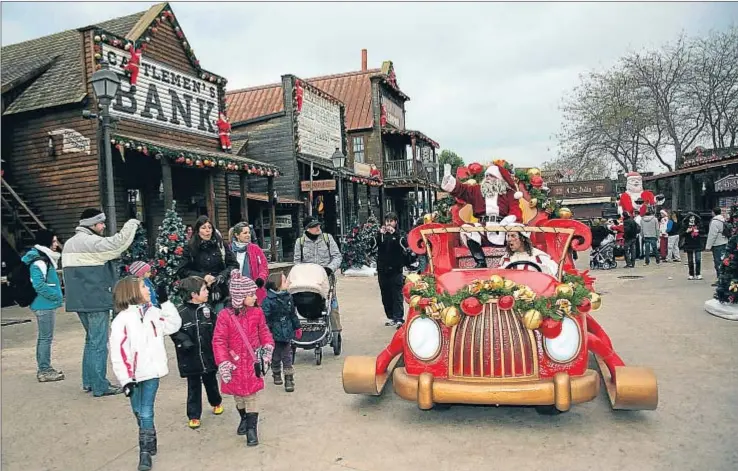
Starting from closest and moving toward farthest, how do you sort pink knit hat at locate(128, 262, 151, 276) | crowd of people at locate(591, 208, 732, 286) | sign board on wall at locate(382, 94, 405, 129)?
pink knit hat at locate(128, 262, 151, 276) → crowd of people at locate(591, 208, 732, 286) → sign board on wall at locate(382, 94, 405, 129)

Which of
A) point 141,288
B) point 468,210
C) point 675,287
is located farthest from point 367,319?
point 675,287

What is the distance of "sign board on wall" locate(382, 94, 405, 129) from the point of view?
31.7 meters

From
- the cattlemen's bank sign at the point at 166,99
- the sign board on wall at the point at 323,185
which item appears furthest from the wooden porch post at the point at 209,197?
the sign board on wall at the point at 323,185

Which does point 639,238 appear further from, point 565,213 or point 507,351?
point 507,351

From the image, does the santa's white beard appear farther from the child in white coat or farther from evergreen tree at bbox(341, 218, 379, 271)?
evergreen tree at bbox(341, 218, 379, 271)

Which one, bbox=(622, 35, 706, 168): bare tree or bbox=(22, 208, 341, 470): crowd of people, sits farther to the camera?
bbox=(622, 35, 706, 168): bare tree

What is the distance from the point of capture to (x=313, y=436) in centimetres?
446

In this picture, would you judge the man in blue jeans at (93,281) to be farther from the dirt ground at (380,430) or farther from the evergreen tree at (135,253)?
the evergreen tree at (135,253)

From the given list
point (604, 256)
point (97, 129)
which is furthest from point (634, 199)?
point (97, 129)

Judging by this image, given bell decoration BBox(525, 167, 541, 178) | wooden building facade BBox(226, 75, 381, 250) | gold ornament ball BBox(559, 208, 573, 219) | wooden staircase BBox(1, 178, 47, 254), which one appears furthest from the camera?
wooden building facade BBox(226, 75, 381, 250)

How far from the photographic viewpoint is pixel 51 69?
16.3m

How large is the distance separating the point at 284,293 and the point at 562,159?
3052 cm

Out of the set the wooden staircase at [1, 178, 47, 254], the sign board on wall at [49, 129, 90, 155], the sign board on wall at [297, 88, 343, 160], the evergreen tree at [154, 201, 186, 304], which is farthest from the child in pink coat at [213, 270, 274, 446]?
the sign board on wall at [297, 88, 343, 160]

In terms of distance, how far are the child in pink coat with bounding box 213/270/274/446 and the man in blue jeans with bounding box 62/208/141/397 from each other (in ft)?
5.44
